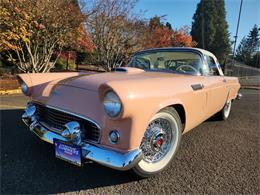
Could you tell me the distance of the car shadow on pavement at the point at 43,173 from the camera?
7.69ft

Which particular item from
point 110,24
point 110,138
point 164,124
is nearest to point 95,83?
point 110,138

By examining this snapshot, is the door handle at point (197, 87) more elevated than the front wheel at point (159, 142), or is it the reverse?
the door handle at point (197, 87)

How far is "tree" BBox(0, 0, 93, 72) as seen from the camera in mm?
9180

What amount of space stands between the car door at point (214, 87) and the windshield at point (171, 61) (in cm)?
27

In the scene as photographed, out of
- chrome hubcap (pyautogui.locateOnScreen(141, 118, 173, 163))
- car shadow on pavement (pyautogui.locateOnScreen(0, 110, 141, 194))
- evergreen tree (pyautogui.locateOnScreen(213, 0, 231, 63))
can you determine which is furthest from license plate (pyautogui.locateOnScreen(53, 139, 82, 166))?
evergreen tree (pyautogui.locateOnScreen(213, 0, 231, 63))

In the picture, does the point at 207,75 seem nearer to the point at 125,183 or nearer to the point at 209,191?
the point at 209,191

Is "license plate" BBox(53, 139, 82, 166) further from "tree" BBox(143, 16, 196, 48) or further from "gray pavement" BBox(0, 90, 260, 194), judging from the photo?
"tree" BBox(143, 16, 196, 48)

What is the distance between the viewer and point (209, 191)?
2.37 m

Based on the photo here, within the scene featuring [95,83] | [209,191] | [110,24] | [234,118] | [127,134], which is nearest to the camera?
[127,134]

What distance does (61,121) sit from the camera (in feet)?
8.50

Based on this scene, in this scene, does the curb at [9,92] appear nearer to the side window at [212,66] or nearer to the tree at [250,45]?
the side window at [212,66]

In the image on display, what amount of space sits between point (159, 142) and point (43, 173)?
1.28 meters

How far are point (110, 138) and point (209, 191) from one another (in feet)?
3.60

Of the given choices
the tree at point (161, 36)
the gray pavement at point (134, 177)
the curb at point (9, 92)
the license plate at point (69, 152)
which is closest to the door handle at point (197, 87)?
the gray pavement at point (134, 177)
